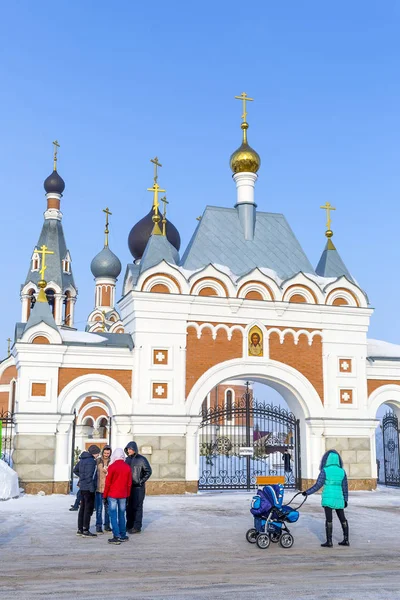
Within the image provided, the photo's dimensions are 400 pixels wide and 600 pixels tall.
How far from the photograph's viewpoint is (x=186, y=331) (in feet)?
52.9

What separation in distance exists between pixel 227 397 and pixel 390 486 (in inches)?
816

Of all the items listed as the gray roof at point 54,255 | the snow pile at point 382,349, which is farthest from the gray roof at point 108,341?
the gray roof at point 54,255

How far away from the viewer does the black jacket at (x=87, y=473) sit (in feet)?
28.3

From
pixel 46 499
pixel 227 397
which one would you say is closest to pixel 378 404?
pixel 46 499

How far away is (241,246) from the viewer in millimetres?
17953

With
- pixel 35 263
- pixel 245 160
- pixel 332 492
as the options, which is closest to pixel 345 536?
pixel 332 492

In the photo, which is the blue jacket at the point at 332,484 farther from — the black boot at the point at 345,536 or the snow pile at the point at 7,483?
the snow pile at the point at 7,483

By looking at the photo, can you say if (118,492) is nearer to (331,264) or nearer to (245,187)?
(331,264)

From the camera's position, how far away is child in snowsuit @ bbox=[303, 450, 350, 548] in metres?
7.68

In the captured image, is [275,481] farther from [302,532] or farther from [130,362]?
[130,362]

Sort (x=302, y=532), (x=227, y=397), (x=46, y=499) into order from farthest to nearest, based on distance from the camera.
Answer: (x=227, y=397), (x=46, y=499), (x=302, y=532)

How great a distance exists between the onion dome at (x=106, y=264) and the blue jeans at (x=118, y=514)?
96.5ft

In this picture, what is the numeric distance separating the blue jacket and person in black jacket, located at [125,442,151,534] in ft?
7.14

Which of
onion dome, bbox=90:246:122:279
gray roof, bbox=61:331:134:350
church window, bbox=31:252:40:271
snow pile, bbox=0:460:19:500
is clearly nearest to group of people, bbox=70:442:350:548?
snow pile, bbox=0:460:19:500
